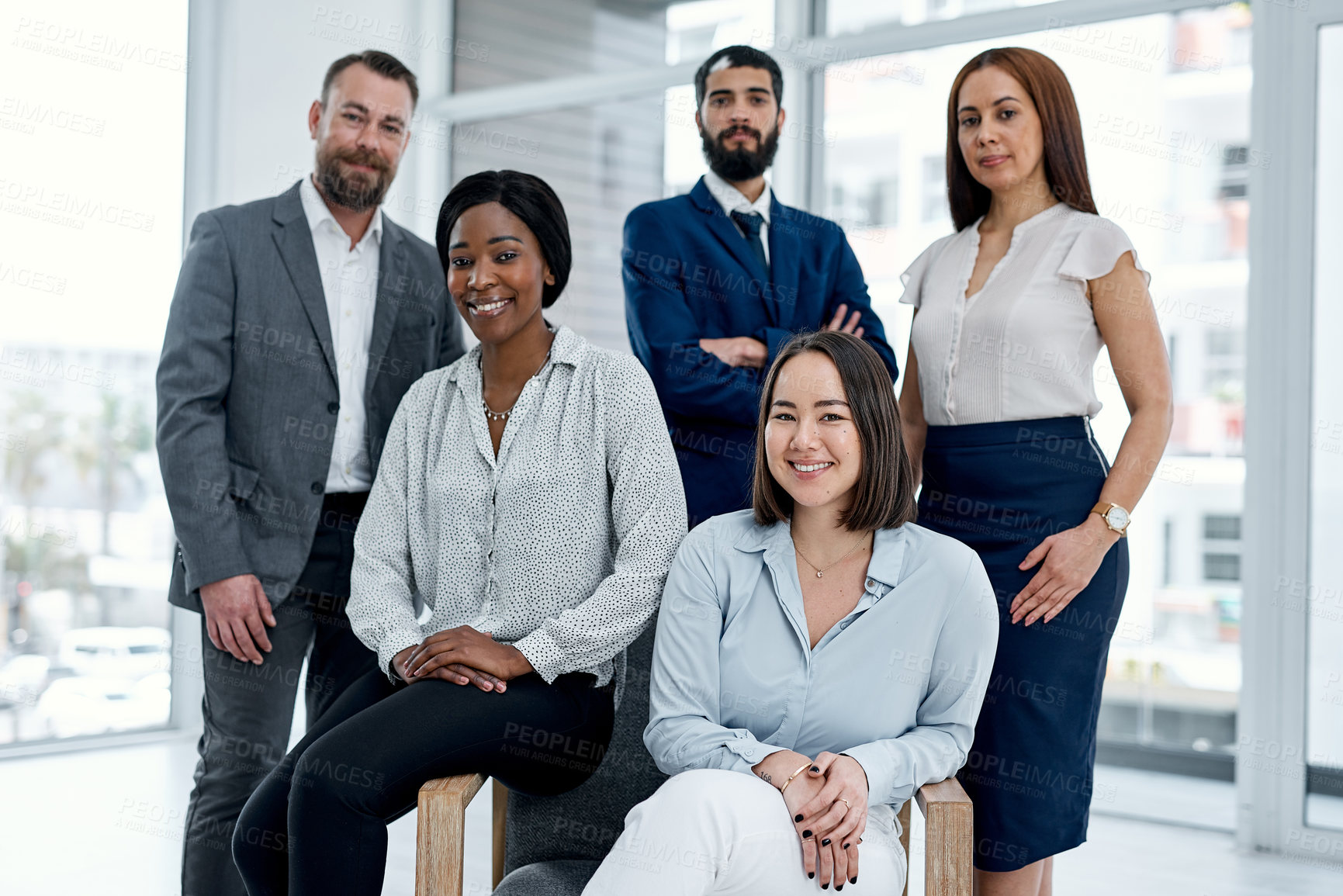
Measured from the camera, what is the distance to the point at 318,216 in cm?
235

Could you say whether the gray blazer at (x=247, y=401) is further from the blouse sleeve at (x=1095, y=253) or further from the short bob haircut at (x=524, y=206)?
the blouse sleeve at (x=1095, y=253)

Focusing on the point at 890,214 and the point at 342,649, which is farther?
the point at 890,214

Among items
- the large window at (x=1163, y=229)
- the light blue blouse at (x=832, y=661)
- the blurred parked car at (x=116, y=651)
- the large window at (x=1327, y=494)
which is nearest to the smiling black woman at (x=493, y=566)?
the light blue blouse at (x=832, y=661)

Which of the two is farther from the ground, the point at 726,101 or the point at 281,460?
the point at 726,101

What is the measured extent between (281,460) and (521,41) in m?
3.16

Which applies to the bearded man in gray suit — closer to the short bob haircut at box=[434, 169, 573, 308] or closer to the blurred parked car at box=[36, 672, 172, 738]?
the short bob haircut at box=[434, 169, 573, 308]

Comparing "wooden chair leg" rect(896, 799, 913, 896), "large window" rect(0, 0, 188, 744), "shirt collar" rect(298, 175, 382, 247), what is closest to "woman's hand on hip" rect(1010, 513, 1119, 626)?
"wooden chair leg" rect(896, 799, 913, 896)

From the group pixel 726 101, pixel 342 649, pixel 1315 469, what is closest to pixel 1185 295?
pixel 1315 469

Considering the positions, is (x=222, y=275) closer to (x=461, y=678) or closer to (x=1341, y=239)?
(x=461, y=678)

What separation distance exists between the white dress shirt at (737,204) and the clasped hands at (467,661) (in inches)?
41.5

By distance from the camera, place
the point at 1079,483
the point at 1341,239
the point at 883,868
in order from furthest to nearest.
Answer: the point at 1341,239 → the point at 1079,483 → the point at 883,868

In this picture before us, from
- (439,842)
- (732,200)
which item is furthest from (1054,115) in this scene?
(439,842)

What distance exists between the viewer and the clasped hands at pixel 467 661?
1772 millimetres

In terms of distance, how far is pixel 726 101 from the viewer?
240 cm
